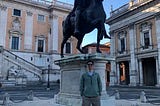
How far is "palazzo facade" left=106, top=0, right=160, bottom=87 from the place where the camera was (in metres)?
31.0

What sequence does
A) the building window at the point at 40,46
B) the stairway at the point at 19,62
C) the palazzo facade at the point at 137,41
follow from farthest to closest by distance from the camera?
the building window at the point at 40,46 → the stairway at the point at 19,62 → the palazzo facade at the point at 137,41

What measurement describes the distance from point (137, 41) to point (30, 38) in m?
19.4

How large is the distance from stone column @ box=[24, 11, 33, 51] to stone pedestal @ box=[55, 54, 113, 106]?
104ft

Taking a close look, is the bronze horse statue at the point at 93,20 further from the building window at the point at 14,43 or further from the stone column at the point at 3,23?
the building window at the point at 14,43

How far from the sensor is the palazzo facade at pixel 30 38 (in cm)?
3309

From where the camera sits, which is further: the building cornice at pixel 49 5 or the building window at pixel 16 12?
the building cornice at pixel 49 5

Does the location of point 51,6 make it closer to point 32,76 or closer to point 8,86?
point 32,76

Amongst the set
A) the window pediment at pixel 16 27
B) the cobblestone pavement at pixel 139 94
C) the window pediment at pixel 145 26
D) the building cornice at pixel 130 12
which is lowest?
the cobblestone pavement at pixel 139 94

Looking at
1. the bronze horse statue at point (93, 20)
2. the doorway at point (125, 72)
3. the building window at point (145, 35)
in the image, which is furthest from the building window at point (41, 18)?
the bronze horse statue at point (93, 20)

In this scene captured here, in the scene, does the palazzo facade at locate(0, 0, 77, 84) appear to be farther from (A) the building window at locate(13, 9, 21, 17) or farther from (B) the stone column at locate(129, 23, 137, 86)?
(B) the stone column at locate(129, 23, 137, 86)

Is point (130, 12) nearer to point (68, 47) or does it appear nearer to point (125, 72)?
point (125, 72)

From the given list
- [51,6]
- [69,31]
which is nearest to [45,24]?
[51,6]

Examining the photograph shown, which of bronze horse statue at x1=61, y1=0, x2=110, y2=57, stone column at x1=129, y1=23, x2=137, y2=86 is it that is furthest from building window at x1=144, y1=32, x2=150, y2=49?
bronze horse statue at x1=61, y1=0, x2=110, y2=57

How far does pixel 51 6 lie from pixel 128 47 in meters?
17.0
